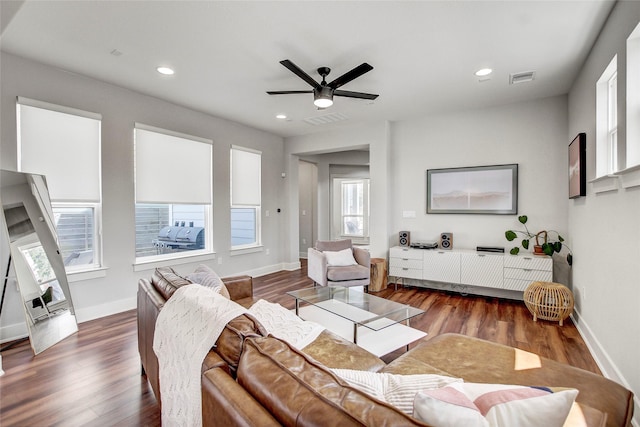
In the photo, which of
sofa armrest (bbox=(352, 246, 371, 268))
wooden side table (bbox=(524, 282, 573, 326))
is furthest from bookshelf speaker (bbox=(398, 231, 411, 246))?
wooden side table (bbox=(524, 282, 573, 326))

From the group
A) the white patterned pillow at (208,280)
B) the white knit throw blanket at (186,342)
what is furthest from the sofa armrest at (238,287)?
the white knit throw blanket at (186,342)

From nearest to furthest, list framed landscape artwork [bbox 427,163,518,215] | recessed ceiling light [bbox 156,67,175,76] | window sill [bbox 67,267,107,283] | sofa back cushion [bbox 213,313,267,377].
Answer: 1. sofa back cushion [bbox 213,313,267,377]
2. recessed ceiling light [bbox 156,67,175,76]
3. window sill [bbox 67,267,107,283]
4. framed landscape artwork [bbox 427,163,518,215]

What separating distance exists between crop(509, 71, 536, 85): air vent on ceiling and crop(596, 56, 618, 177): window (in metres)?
0.81

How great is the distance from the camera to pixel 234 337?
1.14 meters

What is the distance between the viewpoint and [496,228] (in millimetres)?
4367

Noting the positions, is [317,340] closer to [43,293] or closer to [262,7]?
[262,7]

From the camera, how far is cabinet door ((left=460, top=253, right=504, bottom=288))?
4023 mm

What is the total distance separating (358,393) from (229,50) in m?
2.96

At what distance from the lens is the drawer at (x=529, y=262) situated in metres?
3.74

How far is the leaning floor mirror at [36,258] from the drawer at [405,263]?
13.1 ft

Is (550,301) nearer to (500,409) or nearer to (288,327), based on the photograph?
(288,327)

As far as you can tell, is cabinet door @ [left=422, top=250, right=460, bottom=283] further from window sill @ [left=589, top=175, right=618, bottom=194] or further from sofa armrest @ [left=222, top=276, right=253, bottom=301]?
sofa armrest @ [left=222, top=276, right=253, bottom=301]

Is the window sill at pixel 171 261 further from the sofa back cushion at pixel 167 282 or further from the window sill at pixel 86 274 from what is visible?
the sofa back cushion at pixel 167 282

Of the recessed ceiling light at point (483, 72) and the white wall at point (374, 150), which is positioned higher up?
the recessed ceiling light at point (483, 72)
